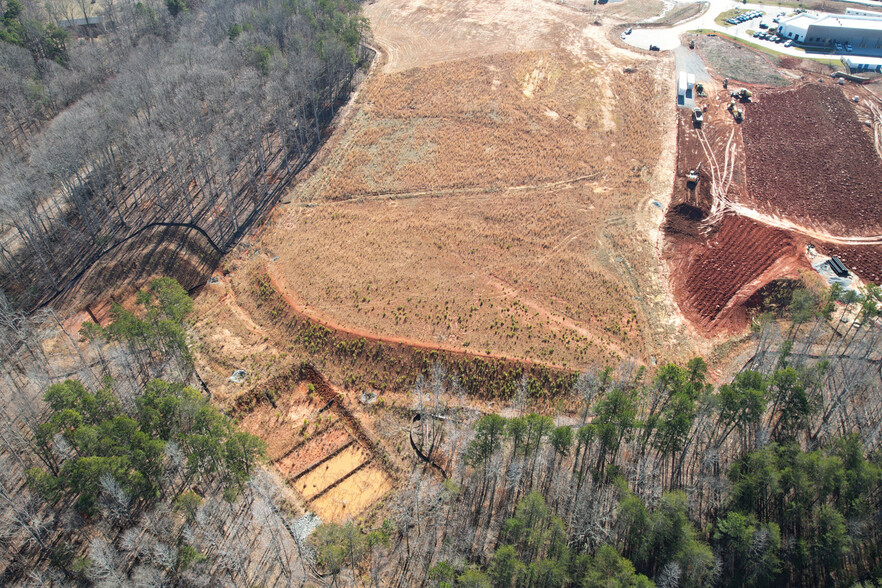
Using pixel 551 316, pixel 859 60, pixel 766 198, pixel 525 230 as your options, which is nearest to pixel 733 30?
pixel 859 60

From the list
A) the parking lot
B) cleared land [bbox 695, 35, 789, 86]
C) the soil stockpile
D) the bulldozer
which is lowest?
the soil stockpile

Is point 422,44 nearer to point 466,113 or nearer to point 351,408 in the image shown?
point 466,113

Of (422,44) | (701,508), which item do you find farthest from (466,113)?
(701,508)

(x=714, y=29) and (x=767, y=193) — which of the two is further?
(x=714, y=29)

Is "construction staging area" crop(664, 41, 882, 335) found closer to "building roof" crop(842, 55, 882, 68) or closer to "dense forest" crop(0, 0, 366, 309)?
"building roof" crop(842, 55, 882, 68)

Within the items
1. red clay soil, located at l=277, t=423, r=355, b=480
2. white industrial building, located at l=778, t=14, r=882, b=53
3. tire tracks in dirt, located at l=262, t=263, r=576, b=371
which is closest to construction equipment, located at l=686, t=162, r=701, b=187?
tire tracks in dirt, located at l=262, t=263, r=576, b=371

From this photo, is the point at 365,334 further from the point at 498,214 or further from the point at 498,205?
the point at 498,205
